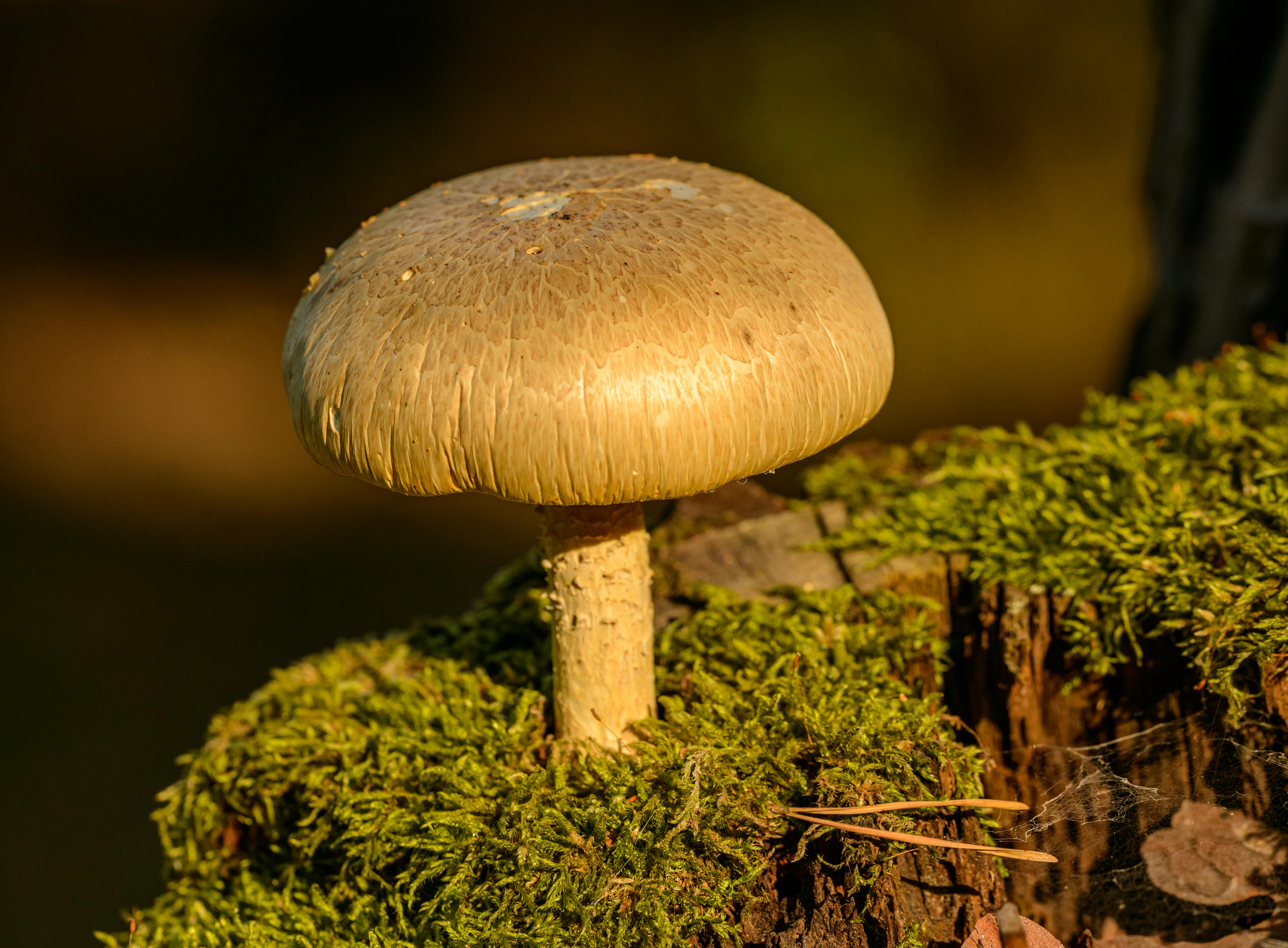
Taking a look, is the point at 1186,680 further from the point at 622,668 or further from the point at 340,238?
the point at 340,238

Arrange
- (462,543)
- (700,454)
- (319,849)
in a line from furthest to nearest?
(462,543) < (319,849) < (700,454)

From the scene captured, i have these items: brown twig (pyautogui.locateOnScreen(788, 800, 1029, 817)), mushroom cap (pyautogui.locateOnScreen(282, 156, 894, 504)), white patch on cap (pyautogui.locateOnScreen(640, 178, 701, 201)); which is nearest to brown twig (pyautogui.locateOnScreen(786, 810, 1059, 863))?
brown twig (pyautogui.locateOnScreen(788, 800, 1029, 817))

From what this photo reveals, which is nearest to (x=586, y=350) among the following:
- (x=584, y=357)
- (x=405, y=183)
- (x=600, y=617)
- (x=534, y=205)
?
(x=584, y=357)

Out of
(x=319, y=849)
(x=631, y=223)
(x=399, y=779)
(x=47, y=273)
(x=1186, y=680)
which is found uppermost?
(x=47, y=273)

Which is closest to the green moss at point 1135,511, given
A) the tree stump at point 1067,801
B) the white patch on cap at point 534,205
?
the tree stump at point 1067,801

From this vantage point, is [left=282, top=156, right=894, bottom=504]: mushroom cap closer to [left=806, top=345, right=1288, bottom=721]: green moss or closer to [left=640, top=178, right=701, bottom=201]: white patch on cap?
[left=640, top=178, right=701, bottom=201]: white patch on cap

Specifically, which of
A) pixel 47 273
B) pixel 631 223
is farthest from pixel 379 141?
pixel 631 223
